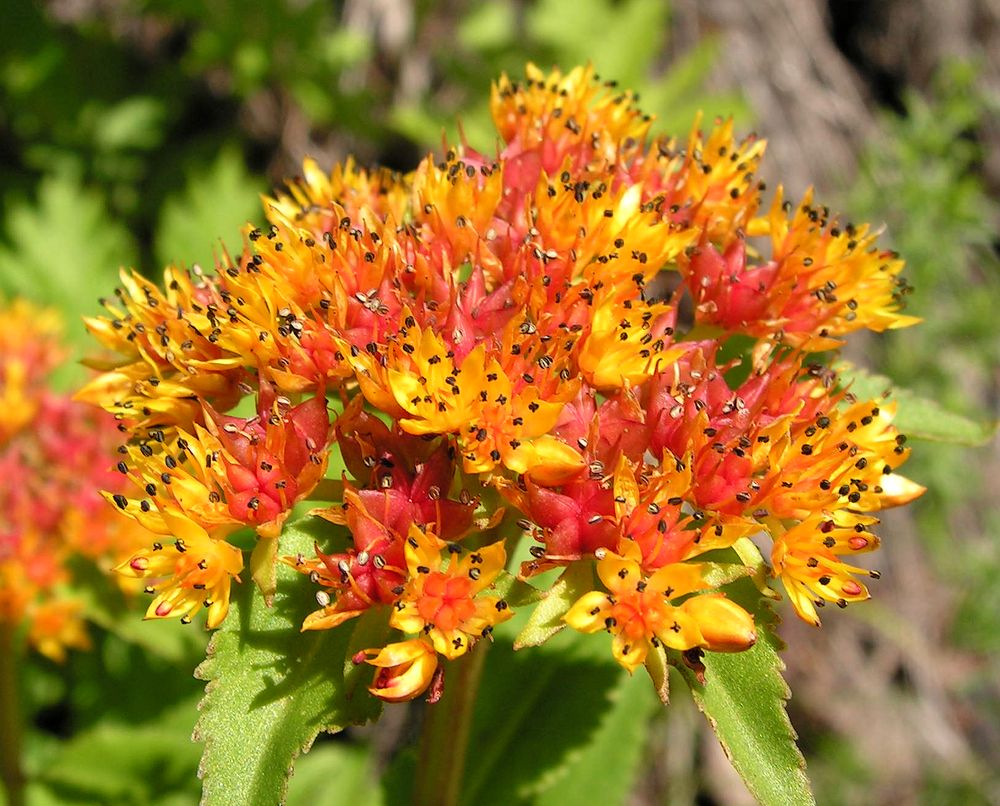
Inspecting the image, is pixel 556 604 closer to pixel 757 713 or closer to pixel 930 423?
pixel 757 713

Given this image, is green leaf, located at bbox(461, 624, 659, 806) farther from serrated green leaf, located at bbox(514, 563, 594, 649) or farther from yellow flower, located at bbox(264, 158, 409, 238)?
yellow flower, located at bbox(264, 158, 409, 238)

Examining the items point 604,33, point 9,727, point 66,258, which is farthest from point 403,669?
point 604,33

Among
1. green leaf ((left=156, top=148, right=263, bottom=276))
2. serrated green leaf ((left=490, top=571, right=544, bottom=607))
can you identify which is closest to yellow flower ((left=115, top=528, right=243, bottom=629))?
serrated green leaf ((left=490, top=571, right=544, bottom=607))

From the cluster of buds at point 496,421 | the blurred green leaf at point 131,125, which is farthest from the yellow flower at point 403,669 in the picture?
the blurred green leaf at point 131,125

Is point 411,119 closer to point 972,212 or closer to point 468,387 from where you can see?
point 972,212

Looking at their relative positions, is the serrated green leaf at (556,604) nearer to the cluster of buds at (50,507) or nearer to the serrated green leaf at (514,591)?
the serrated green leaf at (514,591)

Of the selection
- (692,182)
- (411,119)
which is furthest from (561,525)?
(411,119)
